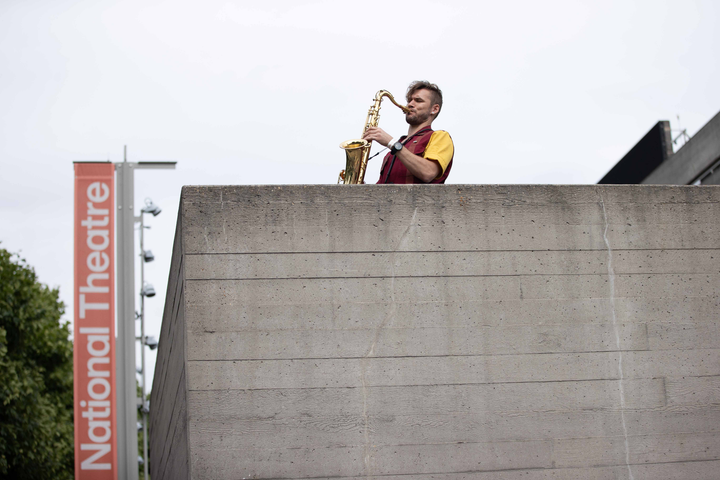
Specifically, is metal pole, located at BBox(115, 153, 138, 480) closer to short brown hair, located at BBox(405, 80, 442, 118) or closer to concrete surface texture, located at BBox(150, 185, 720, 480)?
concrete surface texture, located at BBox(150, 185, 720, 480)

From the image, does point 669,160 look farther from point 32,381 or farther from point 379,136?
point 379,136

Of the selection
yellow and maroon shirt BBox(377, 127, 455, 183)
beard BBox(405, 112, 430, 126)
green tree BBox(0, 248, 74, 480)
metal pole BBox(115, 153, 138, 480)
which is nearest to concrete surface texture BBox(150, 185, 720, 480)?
yellow and maroon shirt BBox(377, 127, 455, 183)

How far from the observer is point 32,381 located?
2202 centimetres

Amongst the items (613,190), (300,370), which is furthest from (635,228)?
(300,370)

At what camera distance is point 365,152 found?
6.19 metres

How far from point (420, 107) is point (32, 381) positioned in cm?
1884

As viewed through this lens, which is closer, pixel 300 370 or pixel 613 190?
pixel 300 370

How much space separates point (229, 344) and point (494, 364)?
1.65 meters

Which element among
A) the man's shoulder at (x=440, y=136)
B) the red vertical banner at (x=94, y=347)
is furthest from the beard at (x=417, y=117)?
the red vertical banner at (x=94, y=347)

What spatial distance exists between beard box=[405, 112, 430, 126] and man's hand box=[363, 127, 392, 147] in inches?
19.6

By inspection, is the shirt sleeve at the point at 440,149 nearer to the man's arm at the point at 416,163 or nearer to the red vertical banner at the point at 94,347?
the man's arm at the point at 416,163

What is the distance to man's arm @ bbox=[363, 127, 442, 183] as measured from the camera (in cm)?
568

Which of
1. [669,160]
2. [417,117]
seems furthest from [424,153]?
[669,160]

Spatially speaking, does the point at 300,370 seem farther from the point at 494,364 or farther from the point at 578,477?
the point at 578,477
